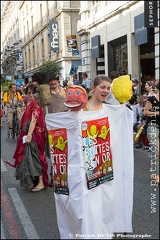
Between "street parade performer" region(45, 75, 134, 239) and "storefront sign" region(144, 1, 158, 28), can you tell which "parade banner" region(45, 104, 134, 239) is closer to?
"street parade performer" region(45, 75, 134, 239)

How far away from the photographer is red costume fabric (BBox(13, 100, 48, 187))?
4443mm

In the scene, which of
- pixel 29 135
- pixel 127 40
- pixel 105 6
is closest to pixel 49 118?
pixel 127 40

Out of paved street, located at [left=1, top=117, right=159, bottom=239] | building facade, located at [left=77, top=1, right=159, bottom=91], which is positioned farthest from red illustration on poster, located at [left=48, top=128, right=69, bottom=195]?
building facade, located at [left=77, top=1, right=159, bottom=91]

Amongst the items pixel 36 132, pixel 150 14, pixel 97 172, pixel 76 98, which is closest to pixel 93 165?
pixel 97 172

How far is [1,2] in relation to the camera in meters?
2.13

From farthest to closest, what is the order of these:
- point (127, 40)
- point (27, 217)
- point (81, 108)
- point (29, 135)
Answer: point (29, 135) < point (27, 217) < point (127, 40) < point (81, 108)

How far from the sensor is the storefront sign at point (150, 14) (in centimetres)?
204

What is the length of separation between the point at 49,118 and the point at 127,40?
814 millimetres

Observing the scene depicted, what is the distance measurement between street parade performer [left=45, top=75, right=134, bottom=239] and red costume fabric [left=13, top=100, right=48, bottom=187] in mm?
1699

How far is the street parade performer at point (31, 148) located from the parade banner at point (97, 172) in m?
1.83

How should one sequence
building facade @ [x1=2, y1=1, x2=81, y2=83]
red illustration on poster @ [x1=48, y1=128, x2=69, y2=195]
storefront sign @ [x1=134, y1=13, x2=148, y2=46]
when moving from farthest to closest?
building facade @ [x1=2, y1=1, x2=81, y2=83] → red illustration on poster @ [x1=48, y1=128, x2=69, y2=195] → storefront sign @ [x1=134, y1=13, x2=148, y2=46]

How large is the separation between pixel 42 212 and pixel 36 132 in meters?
1.18

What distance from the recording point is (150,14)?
6.93ft

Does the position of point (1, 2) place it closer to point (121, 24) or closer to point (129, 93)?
point (121, 24)
